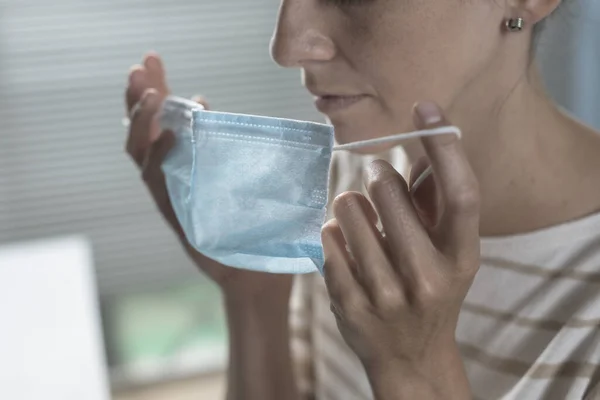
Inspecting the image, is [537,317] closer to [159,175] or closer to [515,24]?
[515,24]

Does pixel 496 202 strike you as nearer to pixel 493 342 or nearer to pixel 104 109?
pixel 493 342

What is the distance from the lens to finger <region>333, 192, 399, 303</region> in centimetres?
59

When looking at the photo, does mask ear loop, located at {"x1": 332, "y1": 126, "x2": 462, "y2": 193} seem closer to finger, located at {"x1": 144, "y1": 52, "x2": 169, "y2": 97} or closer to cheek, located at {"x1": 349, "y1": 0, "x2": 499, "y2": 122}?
cheek, located at {"x1": 349, "y1": 0, "x2": 499, "y2": 122}

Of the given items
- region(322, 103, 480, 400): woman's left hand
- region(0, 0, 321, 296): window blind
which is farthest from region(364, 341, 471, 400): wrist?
region(0, 0, 321, 296): window blind

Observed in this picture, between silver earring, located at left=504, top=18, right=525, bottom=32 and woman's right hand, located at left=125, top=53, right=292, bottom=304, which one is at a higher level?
silver earring, located at left=504, top=18, right=525, bottom=32

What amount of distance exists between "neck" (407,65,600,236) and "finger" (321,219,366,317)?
31 centimetres

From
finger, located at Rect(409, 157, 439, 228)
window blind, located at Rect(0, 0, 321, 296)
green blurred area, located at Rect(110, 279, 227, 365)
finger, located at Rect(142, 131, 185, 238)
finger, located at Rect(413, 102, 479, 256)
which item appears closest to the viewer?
finger, located at Rect(413, 102, 479, 256)

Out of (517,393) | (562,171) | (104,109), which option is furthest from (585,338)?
(104,109)

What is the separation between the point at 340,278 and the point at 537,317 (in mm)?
337

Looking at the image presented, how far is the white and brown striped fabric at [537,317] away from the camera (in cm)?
79

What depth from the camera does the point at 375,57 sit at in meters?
0.79

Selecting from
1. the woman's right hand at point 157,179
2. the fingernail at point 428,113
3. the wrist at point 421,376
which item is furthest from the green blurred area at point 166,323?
the fingernail at point 428,113

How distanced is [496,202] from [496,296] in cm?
12

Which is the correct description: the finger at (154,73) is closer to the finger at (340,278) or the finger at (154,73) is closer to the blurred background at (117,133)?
the finger at (340,278)
